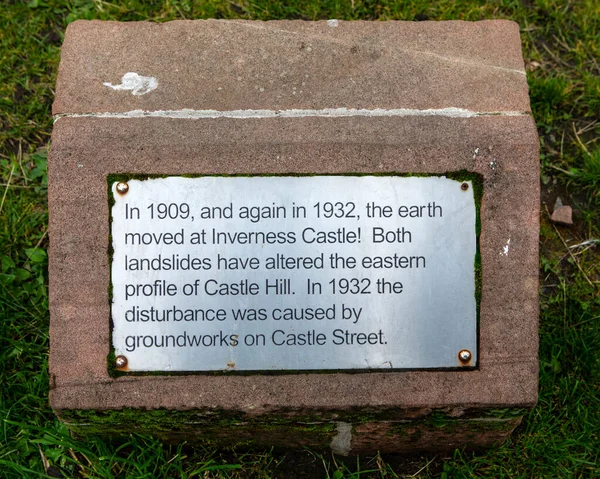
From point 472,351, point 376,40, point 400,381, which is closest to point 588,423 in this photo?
point 472,351

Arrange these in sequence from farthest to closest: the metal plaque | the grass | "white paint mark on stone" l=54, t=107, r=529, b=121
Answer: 1. the grass
2. "white paint mark on stone" l=54, t=107, r=529, b=121
3. the metal plaque

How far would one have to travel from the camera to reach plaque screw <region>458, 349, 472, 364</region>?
1.79 meters

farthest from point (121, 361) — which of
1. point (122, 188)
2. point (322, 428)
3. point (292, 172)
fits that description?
point (292, 172)

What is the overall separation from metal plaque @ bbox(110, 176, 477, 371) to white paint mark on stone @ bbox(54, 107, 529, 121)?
25 cm

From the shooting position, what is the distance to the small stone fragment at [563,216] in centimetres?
244

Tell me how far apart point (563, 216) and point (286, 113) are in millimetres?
1314

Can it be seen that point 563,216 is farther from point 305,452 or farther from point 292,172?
point 305,452

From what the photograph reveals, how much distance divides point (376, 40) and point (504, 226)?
788 millimetres

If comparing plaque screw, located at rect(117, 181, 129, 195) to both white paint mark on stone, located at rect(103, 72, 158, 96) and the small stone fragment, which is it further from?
the small stone fragment

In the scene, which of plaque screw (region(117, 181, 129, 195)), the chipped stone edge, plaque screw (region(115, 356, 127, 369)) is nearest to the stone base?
plaque screw (region(115, 356, 127, 369))

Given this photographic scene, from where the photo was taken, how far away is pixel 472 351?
1.79 meters

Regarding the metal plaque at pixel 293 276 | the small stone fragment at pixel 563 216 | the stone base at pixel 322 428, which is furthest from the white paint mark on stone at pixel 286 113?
the stone base at pixel 322 428

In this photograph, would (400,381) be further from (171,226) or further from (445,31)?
(445,31)

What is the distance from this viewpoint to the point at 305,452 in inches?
83.5
